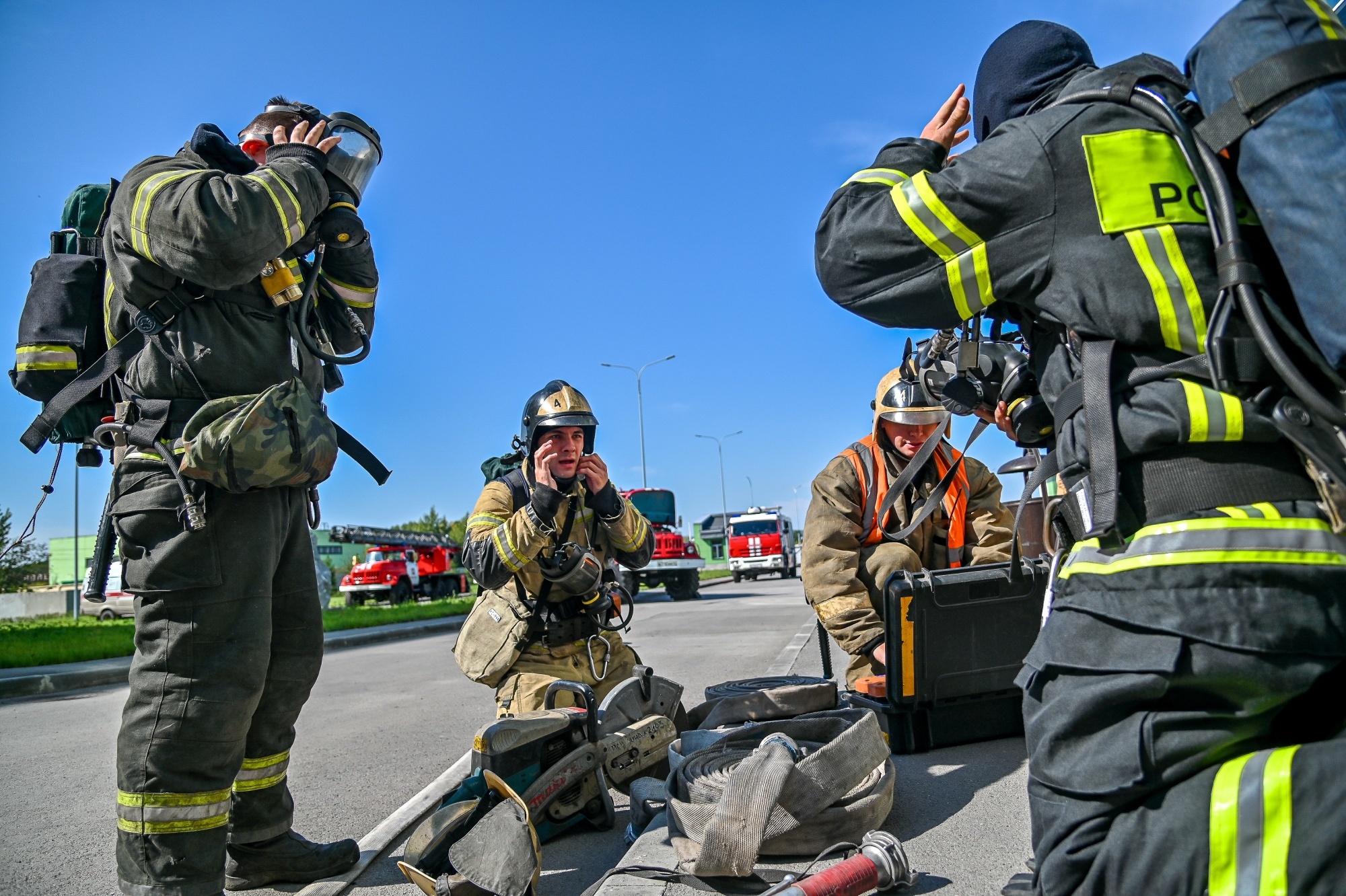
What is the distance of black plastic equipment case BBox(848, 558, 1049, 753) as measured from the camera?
3305 mm

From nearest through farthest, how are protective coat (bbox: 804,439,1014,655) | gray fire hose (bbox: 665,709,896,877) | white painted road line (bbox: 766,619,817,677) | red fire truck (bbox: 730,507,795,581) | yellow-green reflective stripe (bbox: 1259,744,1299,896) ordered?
yellow-green reflective stripe (bbox: 1259,744,1299,896) < gray fire hose (bbox: 665,709,896,877) < protective coat (bbox: 804,439,1014,655) < white painted road line (bbox: 766,619,817,677) < red fire truck (bbox: 730,507,795,581)

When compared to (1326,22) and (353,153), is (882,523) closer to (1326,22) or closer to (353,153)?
(353,153)

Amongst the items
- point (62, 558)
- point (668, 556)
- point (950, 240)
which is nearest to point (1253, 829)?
point (950, 240)

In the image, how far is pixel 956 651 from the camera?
3373mm

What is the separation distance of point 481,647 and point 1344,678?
10.2ft

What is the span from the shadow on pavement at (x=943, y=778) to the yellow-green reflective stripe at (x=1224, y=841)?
1410 millimetres

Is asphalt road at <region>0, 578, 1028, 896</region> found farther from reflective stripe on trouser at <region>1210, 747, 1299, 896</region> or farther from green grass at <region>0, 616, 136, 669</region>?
green grass at <region>0, 616, 136, 669</region>

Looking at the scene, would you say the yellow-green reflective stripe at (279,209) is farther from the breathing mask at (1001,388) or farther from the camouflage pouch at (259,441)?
→ the breathing mask at (1001,388)

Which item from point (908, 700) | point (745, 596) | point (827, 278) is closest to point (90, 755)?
point (908, 700)

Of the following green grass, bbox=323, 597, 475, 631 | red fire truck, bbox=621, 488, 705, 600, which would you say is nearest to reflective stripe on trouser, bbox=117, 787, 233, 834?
green grass, bbox=323, 597, 475, 631

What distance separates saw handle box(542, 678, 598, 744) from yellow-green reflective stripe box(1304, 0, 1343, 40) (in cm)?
266

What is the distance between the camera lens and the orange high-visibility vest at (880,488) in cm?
405

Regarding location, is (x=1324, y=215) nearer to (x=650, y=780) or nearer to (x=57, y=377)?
(x=650, y=780)

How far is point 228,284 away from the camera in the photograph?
242 cm
